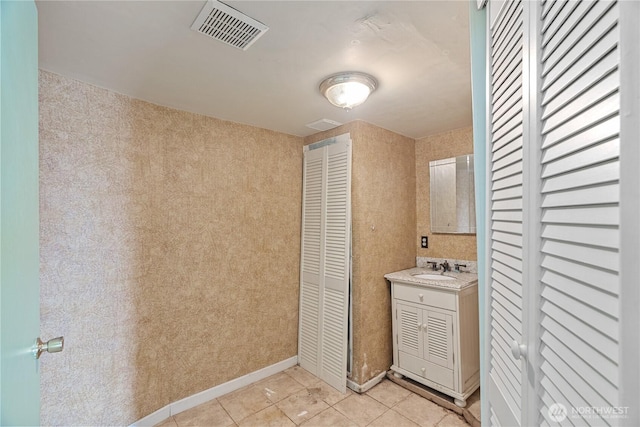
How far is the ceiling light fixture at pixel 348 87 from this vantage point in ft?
5.86

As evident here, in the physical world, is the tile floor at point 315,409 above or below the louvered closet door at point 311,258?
below

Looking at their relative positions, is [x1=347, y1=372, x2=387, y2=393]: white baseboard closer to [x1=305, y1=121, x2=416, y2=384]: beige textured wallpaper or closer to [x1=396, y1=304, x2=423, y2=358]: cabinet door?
[x1=305, y1=121, x2=416, y2=384]: beige textured wallpaper

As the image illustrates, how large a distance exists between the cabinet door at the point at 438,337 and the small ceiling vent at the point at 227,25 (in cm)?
227

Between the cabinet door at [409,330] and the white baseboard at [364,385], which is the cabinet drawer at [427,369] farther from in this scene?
the white baseboard at [364,385]

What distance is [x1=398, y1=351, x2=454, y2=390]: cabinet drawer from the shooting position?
235 cm

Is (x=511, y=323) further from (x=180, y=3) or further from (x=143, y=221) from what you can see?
(x=143, y=221)

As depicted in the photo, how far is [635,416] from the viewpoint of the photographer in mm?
401

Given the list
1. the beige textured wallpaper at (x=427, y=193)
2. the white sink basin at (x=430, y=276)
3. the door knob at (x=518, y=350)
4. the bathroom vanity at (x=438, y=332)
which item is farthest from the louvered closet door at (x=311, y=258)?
the door knob at (x=518, y=350)

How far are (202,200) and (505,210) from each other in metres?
2.16

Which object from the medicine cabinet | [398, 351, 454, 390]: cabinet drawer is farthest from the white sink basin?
[398, 351, 454, 390]: cabinet drawer

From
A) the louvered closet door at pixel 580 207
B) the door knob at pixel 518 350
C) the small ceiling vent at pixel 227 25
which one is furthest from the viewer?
the small ceiling vent at pixel 227 25

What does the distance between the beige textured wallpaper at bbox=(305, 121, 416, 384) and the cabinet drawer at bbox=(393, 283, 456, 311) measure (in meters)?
0.18

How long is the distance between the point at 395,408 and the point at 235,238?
184 cm

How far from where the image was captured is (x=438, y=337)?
2414 mm
